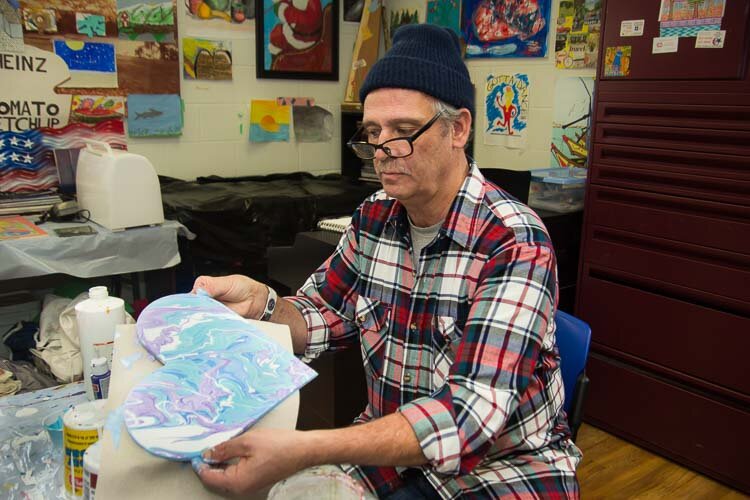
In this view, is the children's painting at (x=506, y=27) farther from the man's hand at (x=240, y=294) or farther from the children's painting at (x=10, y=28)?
the man's hand at (x=240, y=294)

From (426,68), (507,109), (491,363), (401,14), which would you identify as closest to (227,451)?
(491,363)

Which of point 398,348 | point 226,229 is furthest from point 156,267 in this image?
point 398,348

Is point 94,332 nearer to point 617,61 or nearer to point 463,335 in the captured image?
point 463,335

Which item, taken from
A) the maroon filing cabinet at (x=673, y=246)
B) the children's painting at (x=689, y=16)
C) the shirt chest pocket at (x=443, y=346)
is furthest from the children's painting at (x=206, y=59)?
the shirt chest pocket at (x=443, y=346)

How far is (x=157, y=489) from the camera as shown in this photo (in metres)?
0.78

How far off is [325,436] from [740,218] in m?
1.76

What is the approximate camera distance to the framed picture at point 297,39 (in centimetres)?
343

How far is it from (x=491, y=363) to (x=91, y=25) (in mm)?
2667

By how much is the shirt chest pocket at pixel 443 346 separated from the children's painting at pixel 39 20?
2.45 m

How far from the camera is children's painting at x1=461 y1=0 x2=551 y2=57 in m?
2.96

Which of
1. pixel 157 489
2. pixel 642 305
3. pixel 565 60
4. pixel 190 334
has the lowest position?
pixel 642 305

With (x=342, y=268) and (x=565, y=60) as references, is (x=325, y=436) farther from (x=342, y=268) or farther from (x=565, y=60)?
(x=565, y=60)

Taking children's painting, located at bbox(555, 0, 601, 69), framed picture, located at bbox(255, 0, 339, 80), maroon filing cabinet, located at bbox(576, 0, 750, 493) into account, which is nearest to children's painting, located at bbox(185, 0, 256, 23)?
framed picture, located at bbox(255, 0, 339, 80)

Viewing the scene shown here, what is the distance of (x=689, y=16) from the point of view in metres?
2.05
